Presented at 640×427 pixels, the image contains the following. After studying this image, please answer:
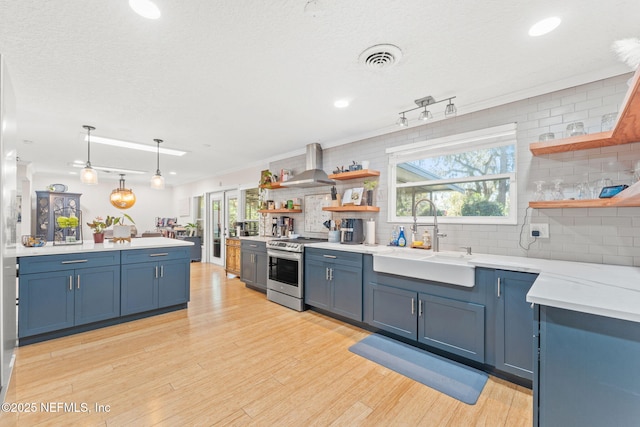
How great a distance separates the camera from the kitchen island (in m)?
2.65

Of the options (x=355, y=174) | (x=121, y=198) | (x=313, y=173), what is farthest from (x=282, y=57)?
(x=121, y=198)

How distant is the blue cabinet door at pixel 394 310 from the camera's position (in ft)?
8.54

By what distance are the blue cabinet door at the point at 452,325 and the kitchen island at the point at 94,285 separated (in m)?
3.05

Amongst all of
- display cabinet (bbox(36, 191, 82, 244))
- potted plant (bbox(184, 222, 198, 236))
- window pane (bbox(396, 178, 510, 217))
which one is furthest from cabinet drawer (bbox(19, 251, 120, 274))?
potted plant (bbox(184, 222, 198, 236))

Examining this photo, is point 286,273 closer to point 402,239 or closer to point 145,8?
point 402,239

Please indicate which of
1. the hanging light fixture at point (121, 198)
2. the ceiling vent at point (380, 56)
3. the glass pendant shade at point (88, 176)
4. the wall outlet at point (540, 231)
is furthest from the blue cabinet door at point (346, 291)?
the glass pendant shade at point (88, 176)

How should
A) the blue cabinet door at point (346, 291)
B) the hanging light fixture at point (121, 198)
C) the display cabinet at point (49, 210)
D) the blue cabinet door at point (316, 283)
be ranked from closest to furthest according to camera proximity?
the blue cabinet door at point (346, 291) < the blue cabinet door at point (316, 283) < the hanging light fixture at point (121, 198) < the display cabinet at point (49, 210)

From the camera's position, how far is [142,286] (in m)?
3.33

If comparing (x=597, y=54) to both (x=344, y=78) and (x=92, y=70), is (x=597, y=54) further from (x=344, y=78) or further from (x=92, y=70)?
(x=92, y=70)

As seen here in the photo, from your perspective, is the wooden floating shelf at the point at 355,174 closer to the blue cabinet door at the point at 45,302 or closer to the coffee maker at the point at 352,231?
the coffee maker at the point at 352,231

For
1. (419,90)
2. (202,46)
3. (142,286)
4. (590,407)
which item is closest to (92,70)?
(202,46)

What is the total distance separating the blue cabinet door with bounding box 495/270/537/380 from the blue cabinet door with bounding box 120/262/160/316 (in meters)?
3.73

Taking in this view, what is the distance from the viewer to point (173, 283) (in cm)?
359

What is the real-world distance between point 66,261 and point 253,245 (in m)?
2.41
